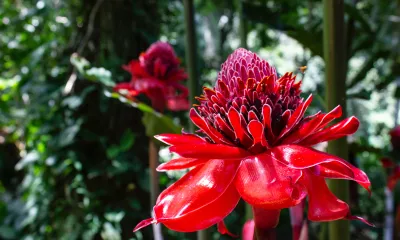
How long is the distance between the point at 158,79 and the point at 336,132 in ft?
1.88

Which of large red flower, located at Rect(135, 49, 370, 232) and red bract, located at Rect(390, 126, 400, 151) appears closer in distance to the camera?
large red flower, located at Rect(135, 49, 370, 232)

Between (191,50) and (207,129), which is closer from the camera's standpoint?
(207,129)

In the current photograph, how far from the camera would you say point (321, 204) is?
1.04 feet

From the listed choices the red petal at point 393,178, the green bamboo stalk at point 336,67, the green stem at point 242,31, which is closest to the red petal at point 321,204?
the green bamboo stalk at point 336,67

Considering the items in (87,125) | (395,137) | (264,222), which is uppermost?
(264,222)

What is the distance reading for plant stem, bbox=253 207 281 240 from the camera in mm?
319

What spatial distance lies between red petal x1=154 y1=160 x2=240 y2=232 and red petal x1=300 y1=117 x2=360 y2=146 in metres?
0.08

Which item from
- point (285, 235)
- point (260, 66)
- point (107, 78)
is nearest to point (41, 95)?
point (107, 78)

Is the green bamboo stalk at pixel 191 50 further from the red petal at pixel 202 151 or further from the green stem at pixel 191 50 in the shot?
the red petal at pixel 202 151

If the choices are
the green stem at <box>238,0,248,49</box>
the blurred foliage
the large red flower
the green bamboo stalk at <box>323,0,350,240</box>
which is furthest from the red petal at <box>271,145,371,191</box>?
the blurred foliage

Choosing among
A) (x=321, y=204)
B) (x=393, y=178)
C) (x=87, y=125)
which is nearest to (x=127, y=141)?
(x=87, y=125)

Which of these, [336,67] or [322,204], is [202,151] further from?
[336,67]

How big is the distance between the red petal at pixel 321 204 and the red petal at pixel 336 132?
0.13ft

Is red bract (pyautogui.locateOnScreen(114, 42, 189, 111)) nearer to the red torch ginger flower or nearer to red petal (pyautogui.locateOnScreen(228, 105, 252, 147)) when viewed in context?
red petal (pyautogui.locateOnScreen(228, 105, 252, 147))
